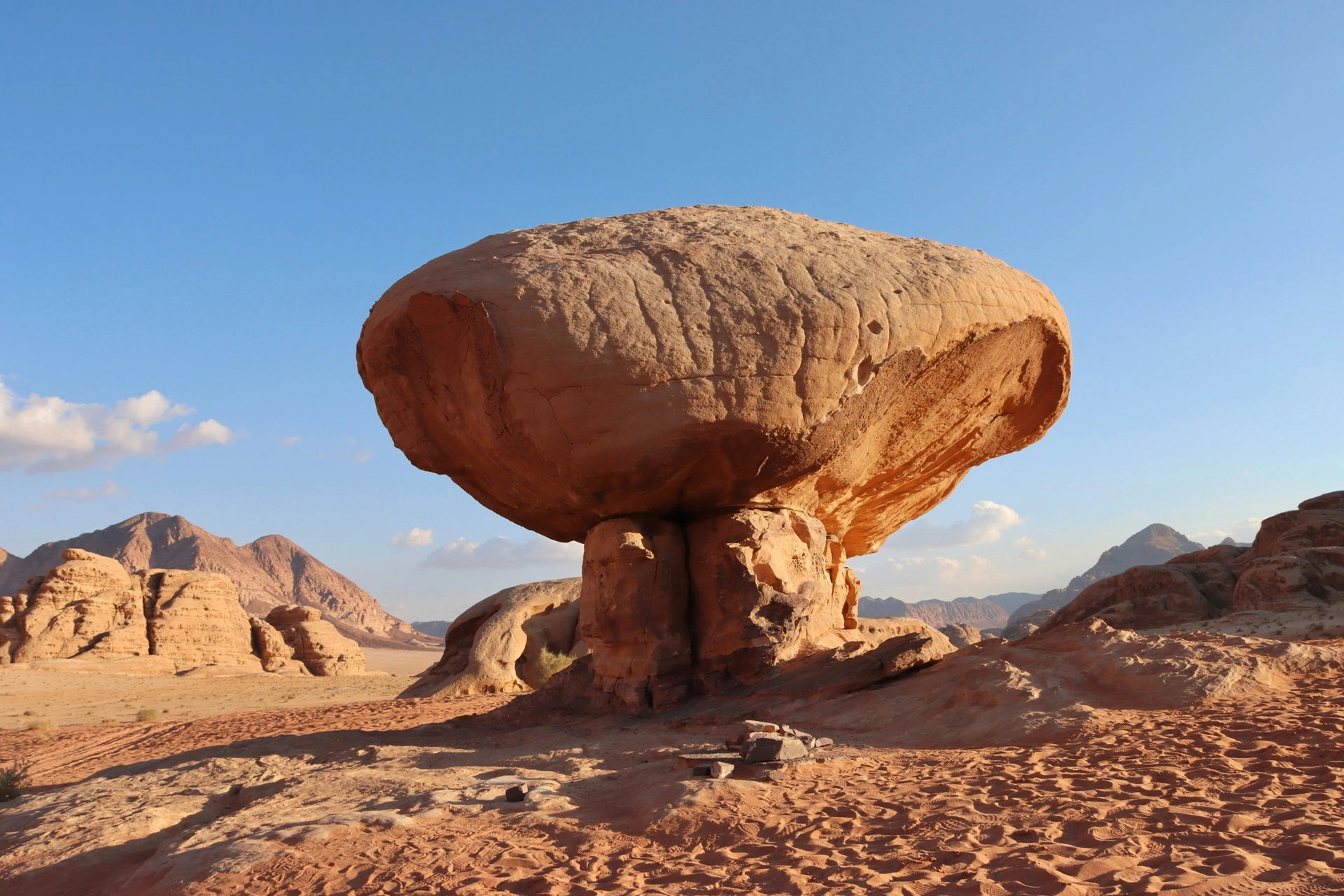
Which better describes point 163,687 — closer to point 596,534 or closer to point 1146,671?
point 596,534

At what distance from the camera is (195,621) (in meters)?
23.6

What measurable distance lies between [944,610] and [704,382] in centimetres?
10432

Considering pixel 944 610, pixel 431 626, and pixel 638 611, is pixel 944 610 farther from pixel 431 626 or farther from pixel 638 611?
pixel 638 611

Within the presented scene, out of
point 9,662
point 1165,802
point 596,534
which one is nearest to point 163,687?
point 9,662

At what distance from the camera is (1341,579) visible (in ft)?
35.7

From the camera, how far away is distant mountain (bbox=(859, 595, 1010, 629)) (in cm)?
9731

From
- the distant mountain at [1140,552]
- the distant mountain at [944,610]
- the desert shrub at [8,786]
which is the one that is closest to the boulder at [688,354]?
the desert shrub at [8,786]

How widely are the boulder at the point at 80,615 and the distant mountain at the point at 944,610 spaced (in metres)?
78.5

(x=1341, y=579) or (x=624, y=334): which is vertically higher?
(x=624, y=334)

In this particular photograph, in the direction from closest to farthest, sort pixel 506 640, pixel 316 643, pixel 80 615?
1. pixel 506 640
2. pixel 80 615
3. pixel 316 643

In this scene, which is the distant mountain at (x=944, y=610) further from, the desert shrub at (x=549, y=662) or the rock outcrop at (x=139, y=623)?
the desert shrub at (x=549, y=662)

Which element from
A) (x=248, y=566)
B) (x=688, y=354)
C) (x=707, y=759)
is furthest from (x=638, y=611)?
(x=248, y=566)

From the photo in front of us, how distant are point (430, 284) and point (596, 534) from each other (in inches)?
107

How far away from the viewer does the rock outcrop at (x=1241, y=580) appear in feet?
36.1
